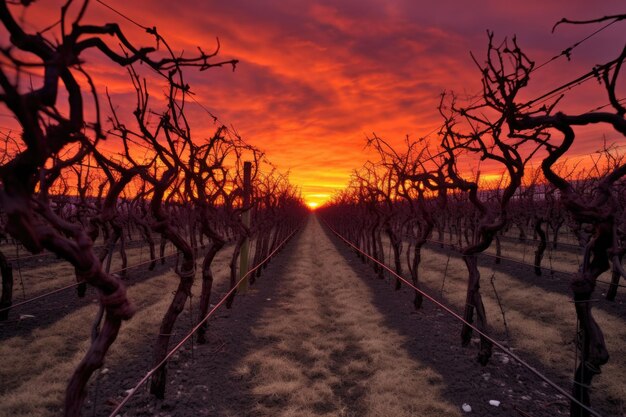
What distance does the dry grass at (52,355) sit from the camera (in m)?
5.37

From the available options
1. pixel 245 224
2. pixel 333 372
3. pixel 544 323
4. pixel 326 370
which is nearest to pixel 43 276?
pixel 245 224

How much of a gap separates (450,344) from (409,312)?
8.27 ft

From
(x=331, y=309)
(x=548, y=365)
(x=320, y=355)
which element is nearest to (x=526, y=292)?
(x=548, y=365)

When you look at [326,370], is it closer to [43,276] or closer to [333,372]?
[333,372]

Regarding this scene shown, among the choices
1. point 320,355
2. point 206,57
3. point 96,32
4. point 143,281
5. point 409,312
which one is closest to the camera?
point 96,32

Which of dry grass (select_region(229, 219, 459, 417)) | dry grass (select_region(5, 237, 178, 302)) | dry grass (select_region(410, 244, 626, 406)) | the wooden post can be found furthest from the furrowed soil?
dry grass (select_region(5, 237, 178, 302))

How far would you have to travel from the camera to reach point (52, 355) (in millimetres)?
7125

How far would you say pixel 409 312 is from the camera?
10.6 metres

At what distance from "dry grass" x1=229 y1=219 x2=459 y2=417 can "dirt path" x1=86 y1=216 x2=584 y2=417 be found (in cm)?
2

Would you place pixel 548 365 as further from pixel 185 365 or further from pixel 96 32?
pixel 96 32

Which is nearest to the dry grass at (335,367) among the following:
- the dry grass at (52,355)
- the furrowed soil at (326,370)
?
the furrowed soil at (326,370)

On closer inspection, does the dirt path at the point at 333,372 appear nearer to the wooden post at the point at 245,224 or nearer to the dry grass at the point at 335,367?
the dry grass at the point at 335,367

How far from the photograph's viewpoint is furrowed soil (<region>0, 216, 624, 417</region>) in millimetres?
5457

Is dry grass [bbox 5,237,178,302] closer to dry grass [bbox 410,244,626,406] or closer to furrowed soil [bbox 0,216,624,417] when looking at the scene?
furrowed soil [bbox 0,216,624,417]
